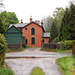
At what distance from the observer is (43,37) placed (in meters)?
42.0

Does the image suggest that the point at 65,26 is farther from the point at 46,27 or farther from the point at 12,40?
the point at 46,27

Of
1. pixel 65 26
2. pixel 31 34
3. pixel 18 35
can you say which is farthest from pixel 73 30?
pixel 31 34

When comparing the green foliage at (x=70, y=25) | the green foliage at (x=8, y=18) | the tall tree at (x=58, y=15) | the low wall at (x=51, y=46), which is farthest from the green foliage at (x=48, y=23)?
the low wall at (x=51, y=46)

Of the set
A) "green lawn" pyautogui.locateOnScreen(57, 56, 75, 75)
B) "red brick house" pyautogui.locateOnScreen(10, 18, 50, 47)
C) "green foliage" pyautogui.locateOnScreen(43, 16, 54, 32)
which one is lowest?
"green lawn" pyautogui.locateOnScreen(57, 56, 75, 75)

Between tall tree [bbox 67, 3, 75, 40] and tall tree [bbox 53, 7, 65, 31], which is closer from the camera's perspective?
tall tree [bbox 67, 3, 75, 40]

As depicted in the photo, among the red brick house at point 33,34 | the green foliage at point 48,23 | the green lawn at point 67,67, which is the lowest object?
the green lawn at point 67,67

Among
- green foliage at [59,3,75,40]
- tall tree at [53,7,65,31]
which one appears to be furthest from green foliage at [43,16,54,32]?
green foliage at [59,3,75,40]

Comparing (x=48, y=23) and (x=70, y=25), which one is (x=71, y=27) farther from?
(x=48, y=23)

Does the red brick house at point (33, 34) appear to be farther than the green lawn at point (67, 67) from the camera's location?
Yes

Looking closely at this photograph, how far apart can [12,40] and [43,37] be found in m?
11.0

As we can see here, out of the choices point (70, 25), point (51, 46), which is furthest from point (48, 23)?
point (51, 46)

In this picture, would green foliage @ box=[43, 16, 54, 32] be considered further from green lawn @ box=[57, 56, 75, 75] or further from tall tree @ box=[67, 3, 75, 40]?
green lawn @ box=[57, 56, 75, 75]

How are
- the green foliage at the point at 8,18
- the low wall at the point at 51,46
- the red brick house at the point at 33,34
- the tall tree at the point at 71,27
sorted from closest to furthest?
the low wall at the point at 51,46
the tall tree at the point at 71,27
the red brick house at the point at 33,34
the green foliage at the point at 8,18

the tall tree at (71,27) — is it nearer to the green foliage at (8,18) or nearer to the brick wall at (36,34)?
the brick wall at (36,34)
